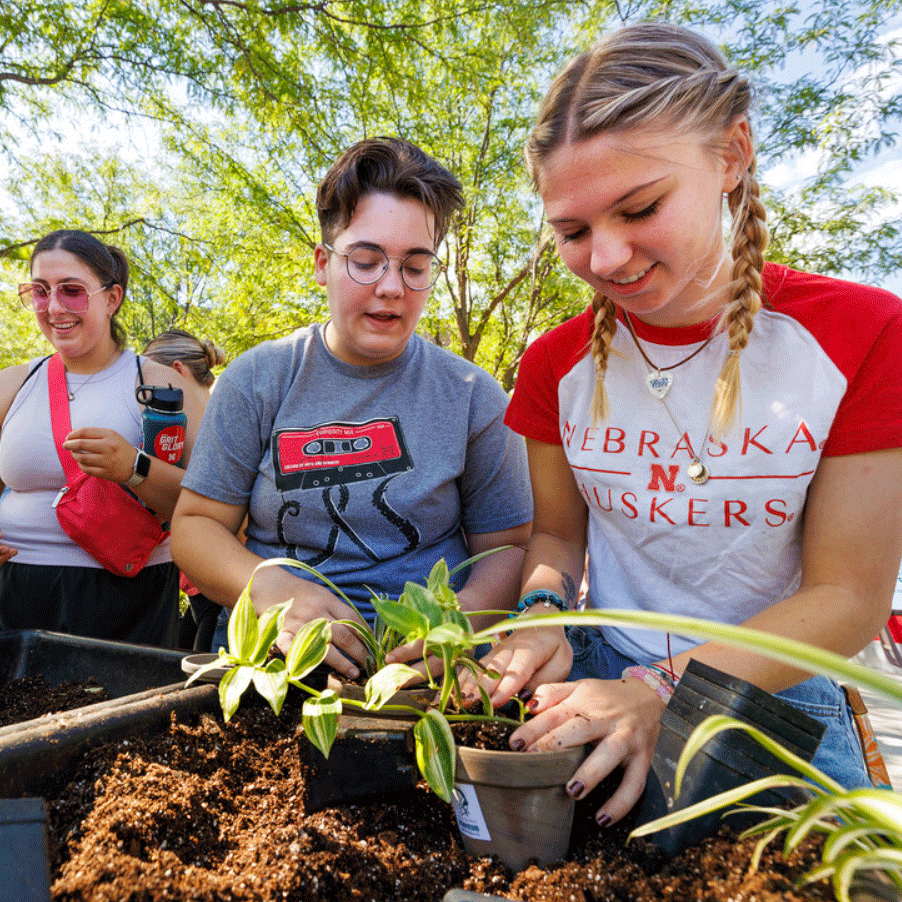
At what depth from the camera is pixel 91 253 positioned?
2.42 m

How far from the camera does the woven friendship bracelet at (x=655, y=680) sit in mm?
891

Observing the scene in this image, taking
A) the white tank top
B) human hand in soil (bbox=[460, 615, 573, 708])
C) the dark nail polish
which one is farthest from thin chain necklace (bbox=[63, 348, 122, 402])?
the dark nail polish

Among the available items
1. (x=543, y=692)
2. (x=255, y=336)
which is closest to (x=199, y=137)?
(x=255, y=336)

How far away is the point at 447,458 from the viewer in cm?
164

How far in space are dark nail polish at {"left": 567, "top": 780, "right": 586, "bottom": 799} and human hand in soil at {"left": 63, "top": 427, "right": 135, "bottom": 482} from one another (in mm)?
1798

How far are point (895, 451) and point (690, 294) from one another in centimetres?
45

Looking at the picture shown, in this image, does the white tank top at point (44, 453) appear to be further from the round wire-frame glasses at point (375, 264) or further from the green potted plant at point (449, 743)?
the green potted plant at point (449, 743)

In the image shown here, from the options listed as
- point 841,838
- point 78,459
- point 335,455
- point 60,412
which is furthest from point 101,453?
point 841,838

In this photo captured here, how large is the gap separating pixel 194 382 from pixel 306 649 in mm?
Result: 2243

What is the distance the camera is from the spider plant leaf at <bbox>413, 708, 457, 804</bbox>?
70cm

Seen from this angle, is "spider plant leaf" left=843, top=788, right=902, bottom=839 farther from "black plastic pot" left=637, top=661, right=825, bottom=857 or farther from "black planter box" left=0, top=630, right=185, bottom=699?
"black planter box" left=0, top=630, right=185, bottom=699

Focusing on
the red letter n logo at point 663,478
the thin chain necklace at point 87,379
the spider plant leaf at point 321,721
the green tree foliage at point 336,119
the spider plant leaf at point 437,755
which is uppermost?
the green tree foliage at point 336,119

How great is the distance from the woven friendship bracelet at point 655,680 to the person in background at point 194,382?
164 centimetres

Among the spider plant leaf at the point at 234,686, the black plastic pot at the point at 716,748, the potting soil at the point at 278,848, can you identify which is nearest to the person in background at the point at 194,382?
the potting soil at the point at 278,848
